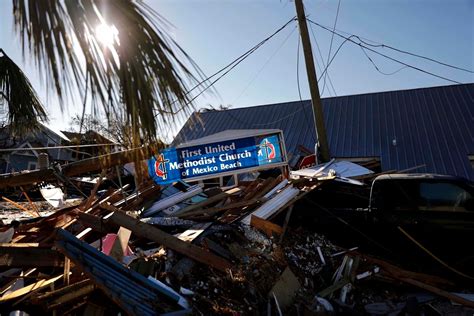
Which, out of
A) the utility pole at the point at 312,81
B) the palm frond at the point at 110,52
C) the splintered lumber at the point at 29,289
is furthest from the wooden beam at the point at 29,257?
the utility pole at the point at 312,81

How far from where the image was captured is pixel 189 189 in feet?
26.1

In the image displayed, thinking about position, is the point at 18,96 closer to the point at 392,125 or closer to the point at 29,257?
the point at 29,257

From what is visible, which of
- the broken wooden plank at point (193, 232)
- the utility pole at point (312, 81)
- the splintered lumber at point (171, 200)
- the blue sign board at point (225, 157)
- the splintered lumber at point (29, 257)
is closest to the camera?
the splintered lumber at point (29, 257)

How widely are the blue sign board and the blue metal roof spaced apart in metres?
3.17

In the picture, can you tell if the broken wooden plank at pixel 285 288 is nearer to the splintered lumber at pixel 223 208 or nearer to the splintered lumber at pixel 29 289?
the splintered lumber at pixel 223 208

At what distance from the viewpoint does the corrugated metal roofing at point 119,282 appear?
3424 mm

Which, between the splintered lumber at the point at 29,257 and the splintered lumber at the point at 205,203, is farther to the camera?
the splintered lumber at the point at 205,203

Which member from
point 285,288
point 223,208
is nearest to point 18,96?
point 285,288

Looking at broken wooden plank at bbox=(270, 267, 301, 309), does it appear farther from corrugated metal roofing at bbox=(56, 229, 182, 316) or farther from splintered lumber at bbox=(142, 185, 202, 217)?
splintered lumber at bbox=(142, 185, 202, 217)

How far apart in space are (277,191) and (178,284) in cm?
358

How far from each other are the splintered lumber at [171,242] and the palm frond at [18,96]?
2.59 meters

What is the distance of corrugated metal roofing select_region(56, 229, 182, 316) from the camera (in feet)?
11.2

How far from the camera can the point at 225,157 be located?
893 centimetres

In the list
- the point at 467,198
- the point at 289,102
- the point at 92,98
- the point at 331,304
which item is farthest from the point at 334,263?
the point at 289,102
